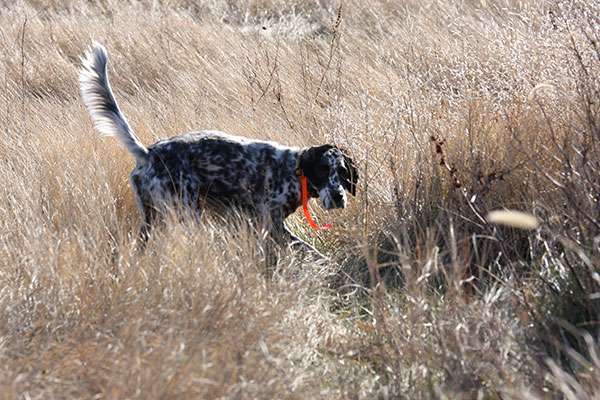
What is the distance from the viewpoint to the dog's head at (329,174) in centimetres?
566

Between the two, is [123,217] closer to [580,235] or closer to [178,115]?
[178,115]

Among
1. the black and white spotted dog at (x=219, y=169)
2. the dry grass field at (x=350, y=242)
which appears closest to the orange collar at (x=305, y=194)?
the black and white spotted dog at (x=219, y=169)

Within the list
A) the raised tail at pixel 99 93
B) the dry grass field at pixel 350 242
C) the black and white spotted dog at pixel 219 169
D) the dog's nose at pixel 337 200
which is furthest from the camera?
the raised tail at pixel 99 93

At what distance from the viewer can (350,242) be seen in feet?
18.9

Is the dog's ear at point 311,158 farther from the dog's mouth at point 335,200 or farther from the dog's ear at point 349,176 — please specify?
the dog's mouth at point 335,200

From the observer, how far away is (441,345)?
3867 millimetres

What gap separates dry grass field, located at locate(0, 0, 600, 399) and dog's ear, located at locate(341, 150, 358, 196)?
0.18 feet

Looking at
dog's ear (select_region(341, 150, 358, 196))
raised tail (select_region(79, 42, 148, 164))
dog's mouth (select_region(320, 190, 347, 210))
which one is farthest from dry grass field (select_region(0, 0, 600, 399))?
raised tail (select_region(79, 42, 148, 164))

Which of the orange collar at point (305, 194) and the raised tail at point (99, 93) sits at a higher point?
the raised tail at point (99, 93)

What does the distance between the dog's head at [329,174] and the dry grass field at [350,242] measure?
0.13 meters

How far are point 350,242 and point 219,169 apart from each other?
84 centimetres

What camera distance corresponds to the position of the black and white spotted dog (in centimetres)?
581

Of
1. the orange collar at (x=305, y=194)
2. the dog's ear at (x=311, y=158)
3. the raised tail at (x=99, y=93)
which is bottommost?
the orange collar at (x=305, y=194)

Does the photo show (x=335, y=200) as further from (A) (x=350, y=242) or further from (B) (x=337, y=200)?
(A) (x=350, y=242)
